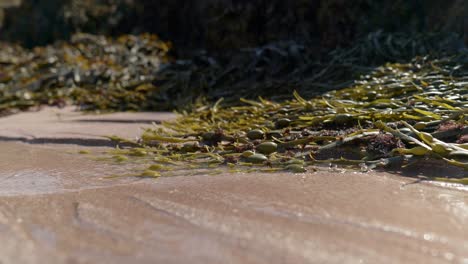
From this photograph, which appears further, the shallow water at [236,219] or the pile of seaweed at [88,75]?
the pile of seaweed at [88,75]

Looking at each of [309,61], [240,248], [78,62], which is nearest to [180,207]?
[240,248]

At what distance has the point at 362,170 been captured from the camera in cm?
168

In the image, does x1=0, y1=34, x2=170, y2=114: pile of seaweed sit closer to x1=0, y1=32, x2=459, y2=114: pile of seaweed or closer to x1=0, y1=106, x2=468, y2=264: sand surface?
x1=0, y1=32, x2=459, y2=114: pile of seaweed

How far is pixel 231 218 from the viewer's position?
125cm

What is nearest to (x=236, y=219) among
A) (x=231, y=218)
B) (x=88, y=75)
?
(x=231, y=218)

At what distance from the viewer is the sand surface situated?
105cm

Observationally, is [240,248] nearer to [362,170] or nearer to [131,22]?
[362,170]

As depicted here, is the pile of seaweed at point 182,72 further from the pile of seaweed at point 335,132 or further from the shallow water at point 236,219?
the shallow water at point 236,219

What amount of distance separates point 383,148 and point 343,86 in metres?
1.20

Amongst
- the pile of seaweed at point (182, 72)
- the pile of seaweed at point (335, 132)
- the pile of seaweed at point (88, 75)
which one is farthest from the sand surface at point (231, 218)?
the pile of seaweed at point (88, 75)

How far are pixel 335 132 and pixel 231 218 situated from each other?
896 mm

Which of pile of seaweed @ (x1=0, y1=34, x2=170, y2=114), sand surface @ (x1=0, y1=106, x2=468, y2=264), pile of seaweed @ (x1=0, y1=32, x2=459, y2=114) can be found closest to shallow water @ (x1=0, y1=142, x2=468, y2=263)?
sand surface @ (x1=0, y1=106, x2=468, y2=264)

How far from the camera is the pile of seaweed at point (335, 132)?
5.76 ft

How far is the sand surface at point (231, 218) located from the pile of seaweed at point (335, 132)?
6.5 inches
